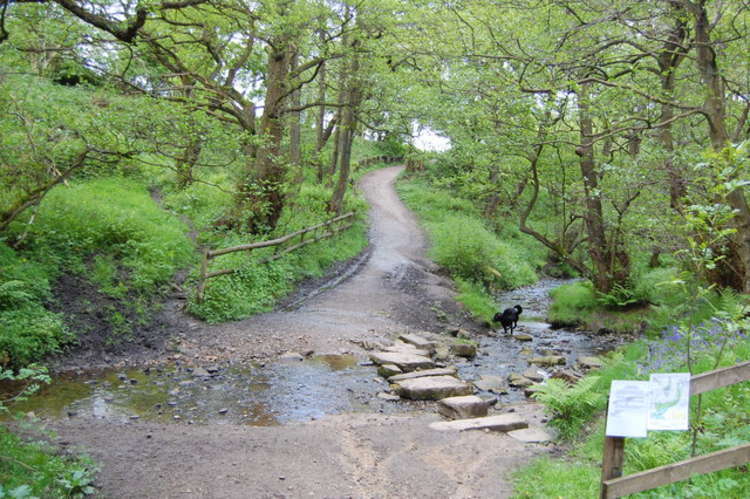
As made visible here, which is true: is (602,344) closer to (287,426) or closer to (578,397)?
(578,397)

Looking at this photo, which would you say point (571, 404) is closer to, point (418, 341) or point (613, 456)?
point (613, 456)

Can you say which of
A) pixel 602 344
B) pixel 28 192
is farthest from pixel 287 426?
pixel 602 344

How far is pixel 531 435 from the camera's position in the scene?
6.07m

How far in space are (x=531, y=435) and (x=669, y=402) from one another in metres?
2.88

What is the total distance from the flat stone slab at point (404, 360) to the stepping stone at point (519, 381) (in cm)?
133

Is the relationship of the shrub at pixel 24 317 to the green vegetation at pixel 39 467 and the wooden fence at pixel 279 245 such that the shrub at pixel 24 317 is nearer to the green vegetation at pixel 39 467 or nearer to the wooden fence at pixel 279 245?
the wooden fence at pixel 279 245

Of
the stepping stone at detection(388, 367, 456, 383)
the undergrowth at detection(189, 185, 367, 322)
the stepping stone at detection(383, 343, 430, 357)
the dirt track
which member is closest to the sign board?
the dirt track

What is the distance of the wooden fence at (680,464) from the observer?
334cm

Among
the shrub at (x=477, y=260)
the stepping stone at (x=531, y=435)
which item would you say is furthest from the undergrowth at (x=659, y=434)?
the shrub at (x=477, y=260)

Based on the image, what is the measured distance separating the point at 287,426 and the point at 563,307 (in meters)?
11.3

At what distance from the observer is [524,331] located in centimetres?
1424

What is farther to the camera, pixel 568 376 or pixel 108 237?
pixel 108 237

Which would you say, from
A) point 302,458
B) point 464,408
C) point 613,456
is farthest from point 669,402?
point 464,408

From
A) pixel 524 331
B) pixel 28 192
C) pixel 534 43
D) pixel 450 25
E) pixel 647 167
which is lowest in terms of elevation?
pixel 524 331
